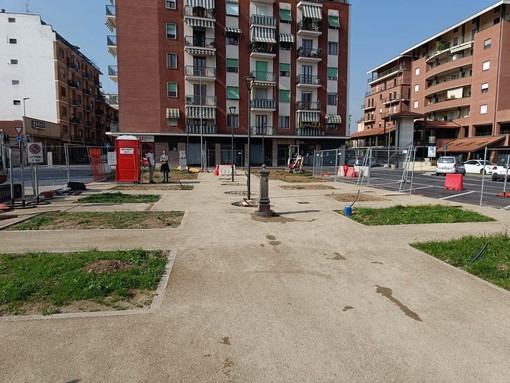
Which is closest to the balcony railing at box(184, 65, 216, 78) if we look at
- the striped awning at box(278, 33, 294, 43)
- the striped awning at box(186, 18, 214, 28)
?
the striped awning at box(186, 18, 214, 28)

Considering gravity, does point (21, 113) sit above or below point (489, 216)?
above

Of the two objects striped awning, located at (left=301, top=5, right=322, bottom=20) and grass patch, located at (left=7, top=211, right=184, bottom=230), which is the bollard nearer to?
grass patch, located at (left=7, top=211, right=184, bottom=230)

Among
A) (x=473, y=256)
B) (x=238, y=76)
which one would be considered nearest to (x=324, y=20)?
(x=238, y=76)

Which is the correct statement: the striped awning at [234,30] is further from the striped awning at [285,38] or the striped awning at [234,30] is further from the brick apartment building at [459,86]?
the brick apartment building at [459,86]

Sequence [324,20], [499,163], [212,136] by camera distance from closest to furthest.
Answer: [499,163], [212,136], [324,20]

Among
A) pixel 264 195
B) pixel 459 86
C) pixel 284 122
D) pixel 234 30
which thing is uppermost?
pixel 234 30

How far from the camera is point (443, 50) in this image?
55781 mm

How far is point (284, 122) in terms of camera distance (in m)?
45.9

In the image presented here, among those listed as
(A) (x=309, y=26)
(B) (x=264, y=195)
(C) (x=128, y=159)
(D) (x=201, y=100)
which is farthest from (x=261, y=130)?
(B) (x=264, y=195)

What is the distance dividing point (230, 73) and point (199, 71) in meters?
4.03

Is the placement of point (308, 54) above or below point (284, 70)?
above

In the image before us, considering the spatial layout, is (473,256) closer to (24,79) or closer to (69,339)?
(69,339)

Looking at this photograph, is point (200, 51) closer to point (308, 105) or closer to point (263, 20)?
point (263, 20)

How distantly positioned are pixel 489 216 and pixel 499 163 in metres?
15.8
